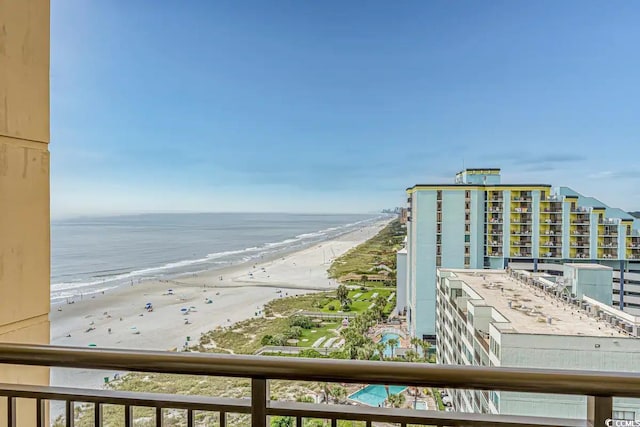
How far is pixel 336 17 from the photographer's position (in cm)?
252

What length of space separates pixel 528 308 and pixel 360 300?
0.86 m

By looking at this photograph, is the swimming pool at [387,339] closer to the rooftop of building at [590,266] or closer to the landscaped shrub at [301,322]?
the landscaped shrub at [301,322]

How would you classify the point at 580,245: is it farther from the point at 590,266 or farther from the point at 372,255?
the point at 372,255

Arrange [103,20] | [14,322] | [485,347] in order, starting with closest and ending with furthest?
[14,322], [485,347], [103,20]

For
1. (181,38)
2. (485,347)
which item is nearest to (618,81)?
(485,347)

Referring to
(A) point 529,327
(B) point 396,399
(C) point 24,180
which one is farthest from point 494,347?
(C) point 24,180

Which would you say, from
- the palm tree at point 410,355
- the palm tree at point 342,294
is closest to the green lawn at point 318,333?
the palm tree at point 342,294

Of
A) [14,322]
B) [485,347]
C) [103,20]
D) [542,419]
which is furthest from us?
[103,20]

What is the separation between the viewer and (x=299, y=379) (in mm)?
855

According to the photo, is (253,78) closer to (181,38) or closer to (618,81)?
(181,38)

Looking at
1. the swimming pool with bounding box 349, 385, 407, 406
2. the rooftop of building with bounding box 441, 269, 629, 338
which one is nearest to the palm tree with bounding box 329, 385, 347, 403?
the swimming pool with bounding box 349, 385, 407, 406

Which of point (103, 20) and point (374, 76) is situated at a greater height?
point (103, 20)

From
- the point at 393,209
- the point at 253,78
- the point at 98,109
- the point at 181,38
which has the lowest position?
the point at 393,209

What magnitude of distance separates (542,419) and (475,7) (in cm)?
235
